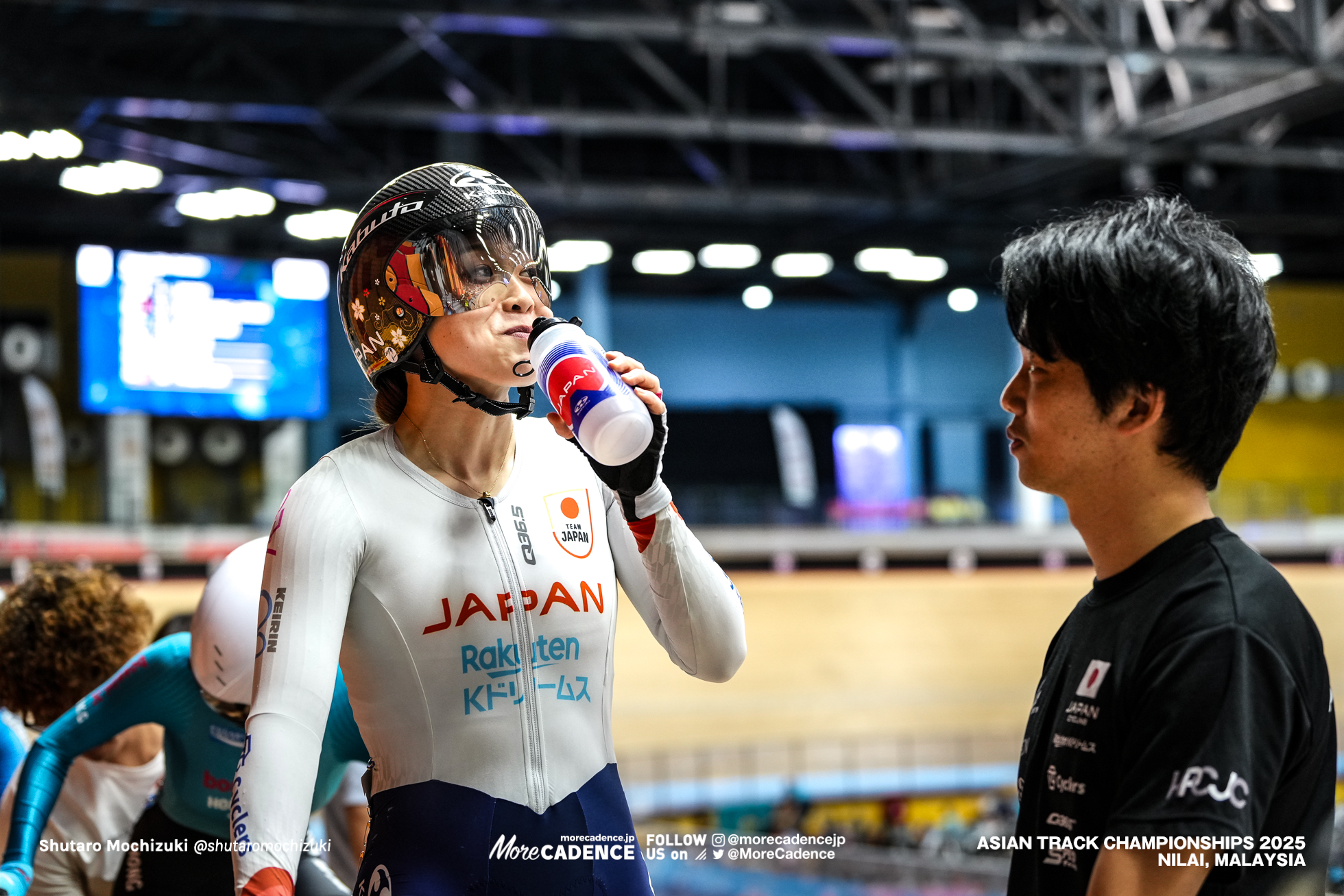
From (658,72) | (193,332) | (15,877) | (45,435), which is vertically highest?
(658,72)

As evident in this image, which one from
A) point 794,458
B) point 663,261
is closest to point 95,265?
point 663,261

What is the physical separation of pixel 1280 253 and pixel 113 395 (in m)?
20.6

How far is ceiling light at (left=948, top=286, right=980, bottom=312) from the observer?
24078mm

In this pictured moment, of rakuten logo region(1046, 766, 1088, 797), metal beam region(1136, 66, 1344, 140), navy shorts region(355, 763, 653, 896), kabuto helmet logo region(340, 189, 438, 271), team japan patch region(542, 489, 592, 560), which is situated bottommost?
navy shorts region(355, 763, 653, 896)

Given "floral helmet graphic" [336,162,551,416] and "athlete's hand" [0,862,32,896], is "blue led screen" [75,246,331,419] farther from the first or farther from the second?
"floral helmet graphic" [336,162,551,416]

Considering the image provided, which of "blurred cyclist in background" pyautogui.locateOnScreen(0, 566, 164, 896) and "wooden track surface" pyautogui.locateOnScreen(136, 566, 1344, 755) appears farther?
"wooden track surface" pyautogui.locateOnScreen(136, 566, 1344, 755)

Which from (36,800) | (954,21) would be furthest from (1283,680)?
(954,21)

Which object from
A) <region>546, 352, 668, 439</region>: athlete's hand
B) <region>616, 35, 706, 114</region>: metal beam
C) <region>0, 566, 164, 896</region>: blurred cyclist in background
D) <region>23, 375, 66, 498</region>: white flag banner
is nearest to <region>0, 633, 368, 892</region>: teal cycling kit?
<region>0, 566, 164, 896</region>: blurred cyclist in background

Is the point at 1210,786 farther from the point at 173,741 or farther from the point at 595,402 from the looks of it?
the point at 173,741

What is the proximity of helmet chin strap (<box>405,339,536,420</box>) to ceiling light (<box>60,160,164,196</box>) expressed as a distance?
14.4 meters

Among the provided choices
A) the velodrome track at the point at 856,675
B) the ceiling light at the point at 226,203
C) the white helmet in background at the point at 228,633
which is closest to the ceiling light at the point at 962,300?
the velodrome track at the point at 856,675

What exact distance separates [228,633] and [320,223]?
51.0ft

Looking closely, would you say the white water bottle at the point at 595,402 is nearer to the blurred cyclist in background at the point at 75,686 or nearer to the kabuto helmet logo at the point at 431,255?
the kabuto helmet logo at the point at 431,255

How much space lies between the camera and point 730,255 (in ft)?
68.1
